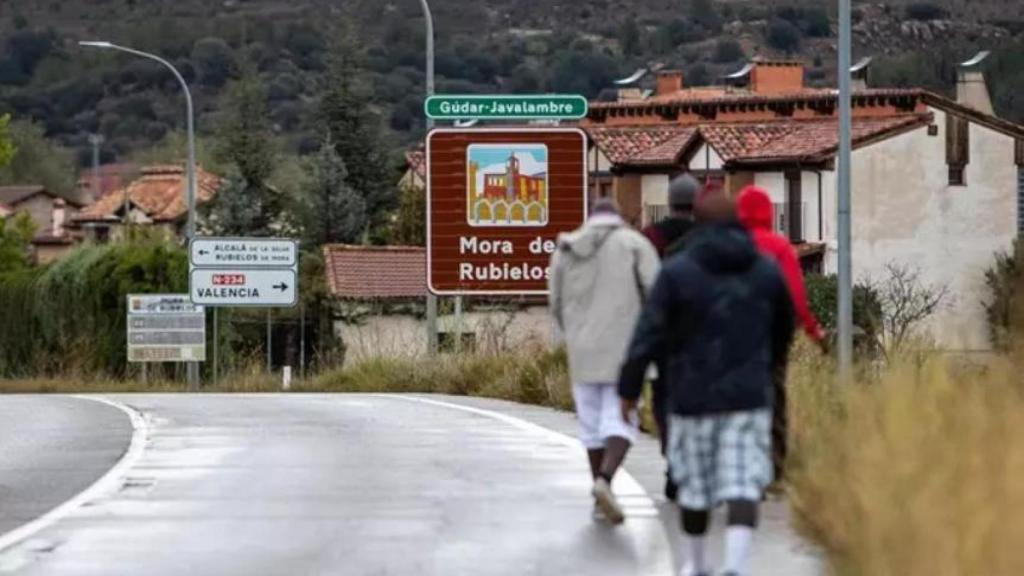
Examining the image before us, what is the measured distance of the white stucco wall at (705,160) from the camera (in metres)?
70.6

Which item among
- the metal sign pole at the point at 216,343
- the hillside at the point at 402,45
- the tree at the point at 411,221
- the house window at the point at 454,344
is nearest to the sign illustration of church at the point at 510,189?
the house window at the point at 454,344

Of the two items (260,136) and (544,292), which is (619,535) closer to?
(544,292)

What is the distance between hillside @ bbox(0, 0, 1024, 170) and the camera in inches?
5290

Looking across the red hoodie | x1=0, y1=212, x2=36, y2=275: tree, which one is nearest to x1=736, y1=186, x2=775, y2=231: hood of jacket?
the red hoodie

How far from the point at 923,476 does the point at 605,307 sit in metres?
3.69

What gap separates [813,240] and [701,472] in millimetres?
57039

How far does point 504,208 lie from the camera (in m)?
34.4

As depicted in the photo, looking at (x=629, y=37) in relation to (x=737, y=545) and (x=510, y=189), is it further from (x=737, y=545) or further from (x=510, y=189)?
(x=737, y=545)

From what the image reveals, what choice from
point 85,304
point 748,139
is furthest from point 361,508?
point 748,139

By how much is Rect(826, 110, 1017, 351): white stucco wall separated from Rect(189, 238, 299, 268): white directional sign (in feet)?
78.0

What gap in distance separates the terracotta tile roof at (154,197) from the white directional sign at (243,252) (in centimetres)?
5251

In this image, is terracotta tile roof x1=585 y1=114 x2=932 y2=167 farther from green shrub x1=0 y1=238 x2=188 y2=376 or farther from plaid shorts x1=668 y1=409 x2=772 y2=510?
plaid shorts x1=668 y1=409 x2=772 y2=510

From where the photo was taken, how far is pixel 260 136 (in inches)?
3391

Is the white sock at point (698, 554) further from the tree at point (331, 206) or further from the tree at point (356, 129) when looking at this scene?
the tree at point (356, 129)
